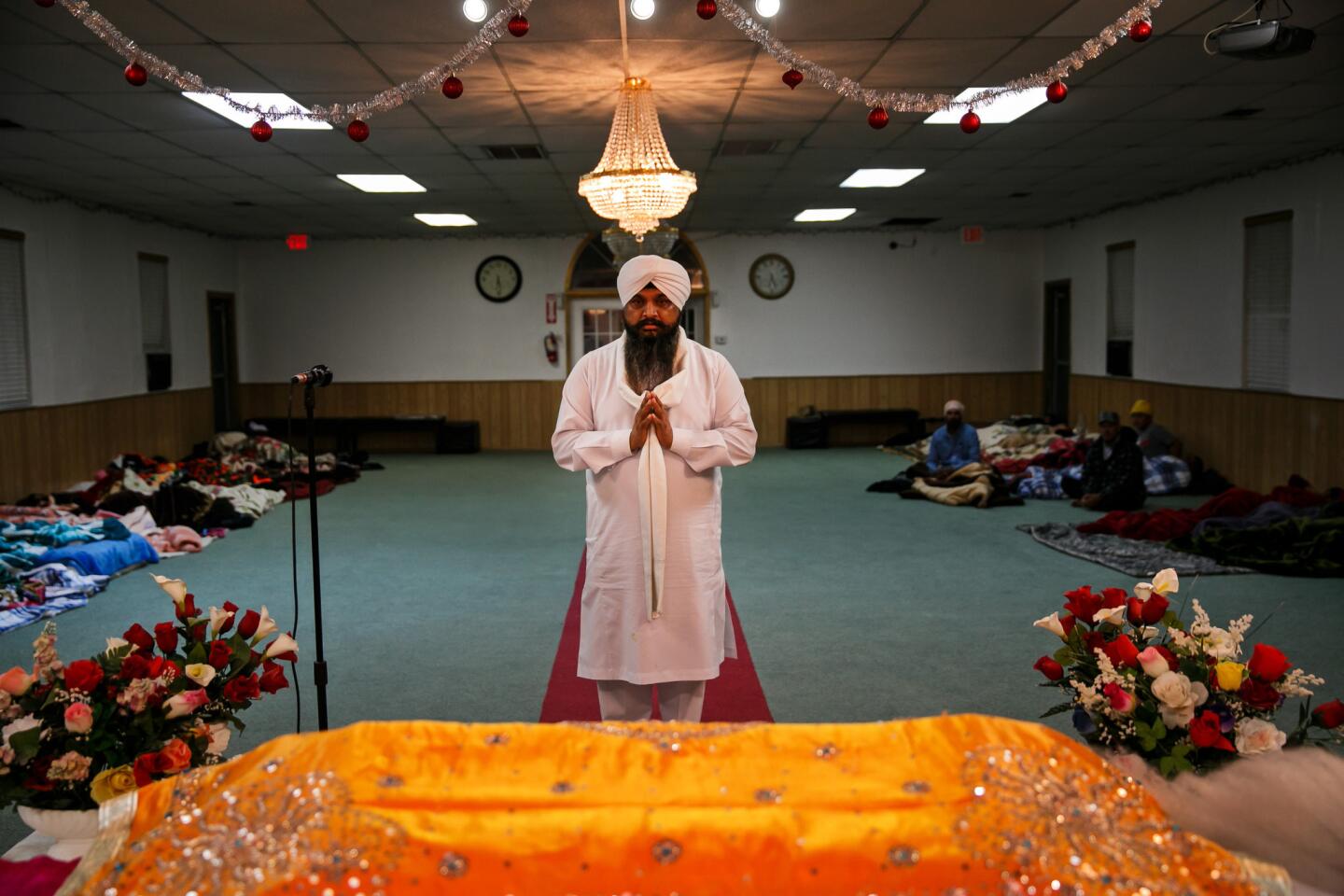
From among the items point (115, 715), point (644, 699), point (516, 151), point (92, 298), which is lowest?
point (644, 699)

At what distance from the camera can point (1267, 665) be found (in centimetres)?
214

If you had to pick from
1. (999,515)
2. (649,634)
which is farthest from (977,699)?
(999,515)

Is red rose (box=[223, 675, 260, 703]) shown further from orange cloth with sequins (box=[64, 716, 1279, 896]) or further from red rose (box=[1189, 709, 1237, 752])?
red rose (box=[1189, 709, 1237, 752])

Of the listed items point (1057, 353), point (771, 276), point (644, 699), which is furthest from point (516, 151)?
point (1057, 353)

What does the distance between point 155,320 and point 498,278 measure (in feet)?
14.6

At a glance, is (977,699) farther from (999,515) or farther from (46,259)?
(46,259)

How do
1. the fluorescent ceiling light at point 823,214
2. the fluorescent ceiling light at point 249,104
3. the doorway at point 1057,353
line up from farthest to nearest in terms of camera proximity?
the doorway at point 1057,353 → the fluorescent ceiling light at point 823,214 → the fluorescent ceiling light at point 249,104

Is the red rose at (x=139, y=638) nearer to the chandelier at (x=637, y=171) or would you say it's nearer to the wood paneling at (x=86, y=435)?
the chandelier at (x=637, y=171)

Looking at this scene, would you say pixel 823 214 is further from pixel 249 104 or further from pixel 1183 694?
pixel 1183 694

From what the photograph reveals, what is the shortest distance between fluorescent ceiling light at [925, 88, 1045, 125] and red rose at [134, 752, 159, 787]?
596 cm

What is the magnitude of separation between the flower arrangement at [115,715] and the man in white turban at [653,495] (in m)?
1.08

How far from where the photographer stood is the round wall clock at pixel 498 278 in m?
15.1

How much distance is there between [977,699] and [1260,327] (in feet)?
24.3

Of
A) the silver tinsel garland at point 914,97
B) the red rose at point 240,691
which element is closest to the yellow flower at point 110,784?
the red rose at point 240,691
